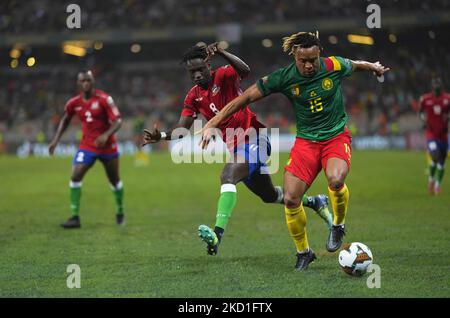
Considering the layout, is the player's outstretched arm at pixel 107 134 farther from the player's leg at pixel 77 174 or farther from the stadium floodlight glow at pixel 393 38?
the stadium floodlight glow at pixel 393 38

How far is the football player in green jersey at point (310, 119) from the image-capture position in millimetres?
8148

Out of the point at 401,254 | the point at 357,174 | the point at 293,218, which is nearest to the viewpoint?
the point at 293,218

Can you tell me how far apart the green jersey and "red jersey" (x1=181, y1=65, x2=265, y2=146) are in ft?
3.82

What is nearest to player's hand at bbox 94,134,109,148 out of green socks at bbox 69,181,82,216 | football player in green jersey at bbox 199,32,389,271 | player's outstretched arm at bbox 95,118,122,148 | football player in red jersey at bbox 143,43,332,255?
player's outstretched arm at bbox 95,118,122,148

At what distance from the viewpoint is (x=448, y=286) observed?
7.25 m

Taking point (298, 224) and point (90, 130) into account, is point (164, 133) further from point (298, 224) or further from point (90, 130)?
point (90, 130)

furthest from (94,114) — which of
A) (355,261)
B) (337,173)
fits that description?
(355,261)

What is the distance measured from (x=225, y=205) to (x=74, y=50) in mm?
45473

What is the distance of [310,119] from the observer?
8.52 meters

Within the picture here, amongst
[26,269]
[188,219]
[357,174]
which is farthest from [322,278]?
[357,174]

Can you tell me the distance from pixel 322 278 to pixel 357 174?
17.7m

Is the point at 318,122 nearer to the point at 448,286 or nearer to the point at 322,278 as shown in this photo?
the point at 322,278

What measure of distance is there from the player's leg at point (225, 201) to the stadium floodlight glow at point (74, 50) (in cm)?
4415

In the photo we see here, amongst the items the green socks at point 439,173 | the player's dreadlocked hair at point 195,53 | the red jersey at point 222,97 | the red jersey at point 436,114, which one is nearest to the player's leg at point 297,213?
the red jersey at point 222,97
